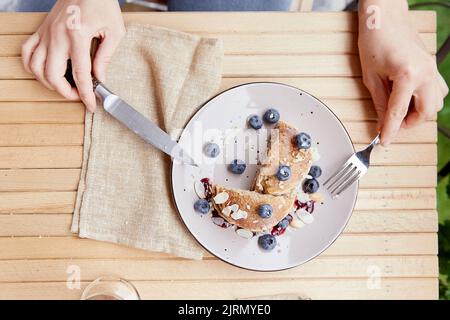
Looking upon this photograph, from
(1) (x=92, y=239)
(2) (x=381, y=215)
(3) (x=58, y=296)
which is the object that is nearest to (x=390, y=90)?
(2) (x=381, y=215)

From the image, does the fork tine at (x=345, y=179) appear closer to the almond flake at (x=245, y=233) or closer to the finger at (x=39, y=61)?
the almond flake at (x=245, y=233)

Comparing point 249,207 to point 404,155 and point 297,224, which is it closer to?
point 297,224

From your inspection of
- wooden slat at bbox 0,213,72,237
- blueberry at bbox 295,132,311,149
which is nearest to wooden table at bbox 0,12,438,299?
wooden slat at bbox 0,213,72,237

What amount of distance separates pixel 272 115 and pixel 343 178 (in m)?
0.19

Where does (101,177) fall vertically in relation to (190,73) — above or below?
below

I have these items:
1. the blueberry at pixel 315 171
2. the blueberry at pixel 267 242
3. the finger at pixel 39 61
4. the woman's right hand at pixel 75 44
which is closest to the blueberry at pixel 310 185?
the blueberry at pixel 315 171

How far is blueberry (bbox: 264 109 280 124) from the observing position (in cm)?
99

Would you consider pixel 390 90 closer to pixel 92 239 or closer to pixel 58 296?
pixel 92 239

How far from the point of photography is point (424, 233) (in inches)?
40.1

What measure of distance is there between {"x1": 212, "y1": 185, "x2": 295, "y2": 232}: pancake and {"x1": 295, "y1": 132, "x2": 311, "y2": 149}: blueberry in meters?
0.11

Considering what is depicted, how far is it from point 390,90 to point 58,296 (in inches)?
30.8

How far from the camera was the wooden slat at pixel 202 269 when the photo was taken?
0.98 m

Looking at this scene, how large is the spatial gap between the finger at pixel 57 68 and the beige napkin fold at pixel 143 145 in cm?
8

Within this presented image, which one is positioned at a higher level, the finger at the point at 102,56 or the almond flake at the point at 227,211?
the finger at the point at 102,56
